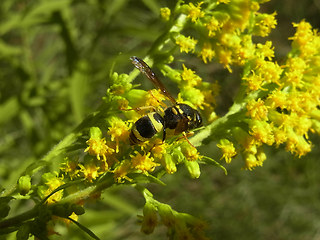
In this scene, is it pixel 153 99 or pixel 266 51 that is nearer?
pixel 153 99

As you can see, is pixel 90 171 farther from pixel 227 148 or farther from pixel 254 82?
pixel 254 82

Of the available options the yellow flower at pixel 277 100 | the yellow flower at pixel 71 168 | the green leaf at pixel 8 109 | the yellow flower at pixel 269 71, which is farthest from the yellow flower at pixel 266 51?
the green leaf at pixel 8 109

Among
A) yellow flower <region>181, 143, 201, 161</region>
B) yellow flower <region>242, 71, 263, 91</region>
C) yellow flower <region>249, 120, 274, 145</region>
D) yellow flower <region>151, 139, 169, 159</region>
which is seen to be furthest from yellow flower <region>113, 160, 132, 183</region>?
yellow flower <region>242, 71, 263, 91</region>

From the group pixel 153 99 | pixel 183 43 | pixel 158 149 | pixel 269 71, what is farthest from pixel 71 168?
pixel 269 71

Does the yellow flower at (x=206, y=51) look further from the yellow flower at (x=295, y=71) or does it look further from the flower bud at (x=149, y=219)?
the flower bud at (x=149, y=219)

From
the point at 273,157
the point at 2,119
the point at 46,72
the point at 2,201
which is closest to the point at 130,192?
the point at 273,157
